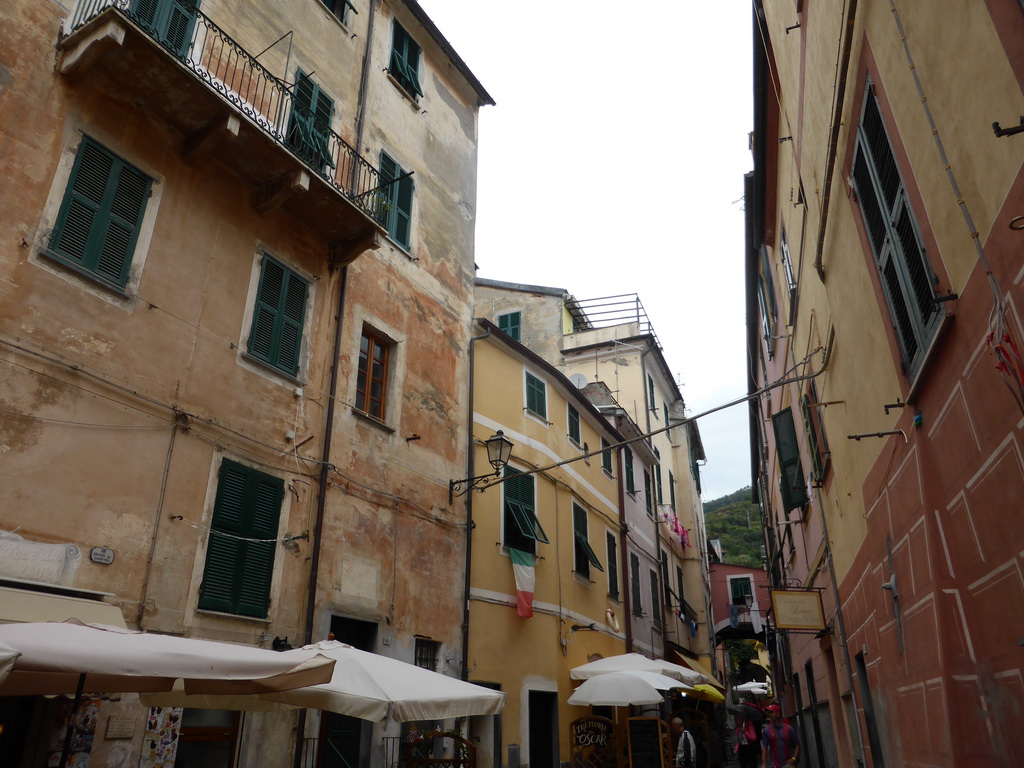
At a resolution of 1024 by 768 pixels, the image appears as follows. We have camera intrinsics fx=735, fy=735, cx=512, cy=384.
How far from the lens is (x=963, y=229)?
3.83 m

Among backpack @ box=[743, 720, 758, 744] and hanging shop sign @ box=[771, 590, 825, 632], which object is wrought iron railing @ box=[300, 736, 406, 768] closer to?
hanging shop sign @ box=[771, 590, 825, 632]

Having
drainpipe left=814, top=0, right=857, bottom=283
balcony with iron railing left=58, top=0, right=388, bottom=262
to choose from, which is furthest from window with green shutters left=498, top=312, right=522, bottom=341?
drainpipe left=814, top=0, right=857, bottom=283

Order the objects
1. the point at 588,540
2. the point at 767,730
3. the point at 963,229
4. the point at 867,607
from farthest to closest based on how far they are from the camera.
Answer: the point at 588,540 → the point at 767,730 → the point at 867,607 → the point at 963,229

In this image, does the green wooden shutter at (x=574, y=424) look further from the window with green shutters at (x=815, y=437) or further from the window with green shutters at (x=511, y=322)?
the window with green shutters at (x=815, y=437)

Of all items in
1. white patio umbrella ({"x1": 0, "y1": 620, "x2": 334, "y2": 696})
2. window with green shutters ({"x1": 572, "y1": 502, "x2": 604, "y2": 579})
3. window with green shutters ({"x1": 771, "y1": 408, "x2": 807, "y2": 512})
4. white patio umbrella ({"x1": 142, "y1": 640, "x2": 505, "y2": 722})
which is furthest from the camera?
window with green shutters ({"x1": 572, "y1": 502, "x2": 604, "y2": 579})

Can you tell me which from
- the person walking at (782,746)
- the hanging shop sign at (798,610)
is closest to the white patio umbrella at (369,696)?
→ the hanging shop sign at (798,610)

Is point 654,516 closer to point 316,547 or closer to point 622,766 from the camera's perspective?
point 622,766

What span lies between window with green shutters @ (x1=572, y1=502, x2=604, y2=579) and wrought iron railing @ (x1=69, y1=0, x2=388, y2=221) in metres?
8.67

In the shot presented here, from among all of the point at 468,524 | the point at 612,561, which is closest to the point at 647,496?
the point at 612,561

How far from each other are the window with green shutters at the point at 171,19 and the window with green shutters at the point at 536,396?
30.8 ft

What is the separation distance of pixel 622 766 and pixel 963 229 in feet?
47.1

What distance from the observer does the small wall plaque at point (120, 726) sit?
6.95 m

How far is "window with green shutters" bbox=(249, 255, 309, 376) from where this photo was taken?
9734mm

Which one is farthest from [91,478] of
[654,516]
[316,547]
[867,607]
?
[654,516]
